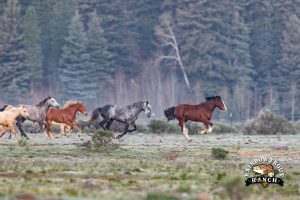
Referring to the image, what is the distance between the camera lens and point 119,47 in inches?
4102

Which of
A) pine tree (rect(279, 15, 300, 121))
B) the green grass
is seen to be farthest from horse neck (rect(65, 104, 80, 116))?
pine tree (rect(279, 15, 300, 121))

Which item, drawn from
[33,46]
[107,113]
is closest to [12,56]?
[33,46]

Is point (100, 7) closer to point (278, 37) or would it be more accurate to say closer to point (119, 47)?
point (119, 47)

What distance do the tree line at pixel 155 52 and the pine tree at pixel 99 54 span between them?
0.29 feet

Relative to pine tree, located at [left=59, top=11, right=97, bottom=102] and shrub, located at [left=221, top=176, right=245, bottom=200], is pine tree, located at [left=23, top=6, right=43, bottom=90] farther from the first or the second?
shrub, located at [left=221, top=176, right=245, bottom=200]

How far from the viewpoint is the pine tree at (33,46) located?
98438 mm

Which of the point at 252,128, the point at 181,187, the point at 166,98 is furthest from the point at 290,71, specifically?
the point at 181,187

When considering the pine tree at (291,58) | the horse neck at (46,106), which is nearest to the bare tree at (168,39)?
the pine tree at (291,58)

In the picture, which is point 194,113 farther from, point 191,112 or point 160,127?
point 160,127

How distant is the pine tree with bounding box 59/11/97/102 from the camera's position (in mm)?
98000

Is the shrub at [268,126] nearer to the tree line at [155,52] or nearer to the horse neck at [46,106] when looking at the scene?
the horse neck at [46,106]

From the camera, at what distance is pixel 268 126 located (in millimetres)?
54312

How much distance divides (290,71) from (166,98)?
12483 mm

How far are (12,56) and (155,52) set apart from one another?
14.9 m
